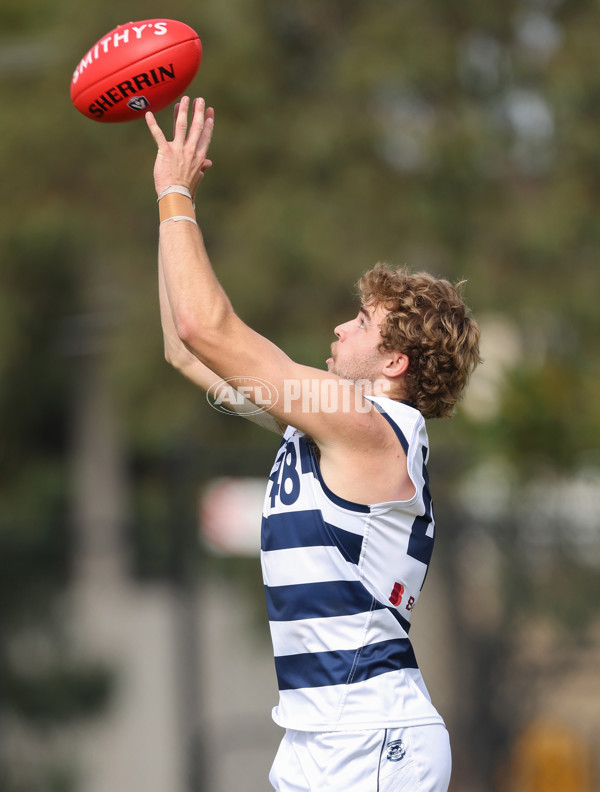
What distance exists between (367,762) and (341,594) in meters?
0.43

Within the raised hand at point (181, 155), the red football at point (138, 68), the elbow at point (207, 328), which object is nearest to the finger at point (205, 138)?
the raised hand at point (181, 155)

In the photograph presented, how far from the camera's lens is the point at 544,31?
1079cm

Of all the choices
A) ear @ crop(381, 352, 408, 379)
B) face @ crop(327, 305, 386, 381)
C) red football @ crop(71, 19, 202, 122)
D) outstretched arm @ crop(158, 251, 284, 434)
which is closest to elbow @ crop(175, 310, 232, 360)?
face @ crop(327, 305, 386, 381)

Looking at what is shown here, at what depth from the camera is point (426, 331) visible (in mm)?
2783

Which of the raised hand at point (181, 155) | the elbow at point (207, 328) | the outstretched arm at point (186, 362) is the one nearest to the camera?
the elbow at point (207, 328)

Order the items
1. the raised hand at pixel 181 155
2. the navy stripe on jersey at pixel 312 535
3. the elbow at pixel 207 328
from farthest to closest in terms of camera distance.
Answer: the raised hand at pixel 181 155, the navy stripe on jersey at pixel 312 535, the elbow at pixel 207 328

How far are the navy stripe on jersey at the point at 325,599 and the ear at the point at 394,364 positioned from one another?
22.7 inches

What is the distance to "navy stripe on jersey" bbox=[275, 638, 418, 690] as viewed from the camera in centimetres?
269

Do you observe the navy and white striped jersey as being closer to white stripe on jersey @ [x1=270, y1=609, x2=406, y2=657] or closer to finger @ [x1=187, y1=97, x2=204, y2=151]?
white stripe on jersey @ [x1=270, y1=609, x2=406, y2=657]

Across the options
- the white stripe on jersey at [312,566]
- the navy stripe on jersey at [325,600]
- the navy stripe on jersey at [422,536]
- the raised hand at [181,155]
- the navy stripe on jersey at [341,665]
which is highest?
the raised hand at [181,155]

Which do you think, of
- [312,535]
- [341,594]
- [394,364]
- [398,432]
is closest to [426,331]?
[394,364]

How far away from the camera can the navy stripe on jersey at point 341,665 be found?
2686 mm

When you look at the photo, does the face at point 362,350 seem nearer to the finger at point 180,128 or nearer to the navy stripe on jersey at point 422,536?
the navy stripe on jersey at point 422,536

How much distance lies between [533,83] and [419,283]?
8482mm
